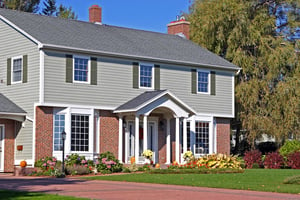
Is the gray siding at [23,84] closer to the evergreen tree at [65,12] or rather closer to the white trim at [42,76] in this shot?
the white trim at [42,76]

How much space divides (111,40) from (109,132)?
540 centimetres

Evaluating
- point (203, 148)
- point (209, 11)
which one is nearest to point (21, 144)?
point (203, 148)

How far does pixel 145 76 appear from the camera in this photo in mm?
33812

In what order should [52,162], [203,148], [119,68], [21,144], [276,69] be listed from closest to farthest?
[52,162] < [21,144] < [119,68] < [203,148] < [276,69]

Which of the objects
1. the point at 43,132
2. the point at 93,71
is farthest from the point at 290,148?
the point at 43,132

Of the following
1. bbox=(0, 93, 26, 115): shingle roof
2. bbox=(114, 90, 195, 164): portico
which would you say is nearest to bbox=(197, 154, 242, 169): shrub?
bbox=(114, 90, 195, 164): portico

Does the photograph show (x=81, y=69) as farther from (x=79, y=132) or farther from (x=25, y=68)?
(x=79, y=132)

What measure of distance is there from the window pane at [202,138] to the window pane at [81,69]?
813 centimetres

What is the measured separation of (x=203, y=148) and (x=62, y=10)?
30.2m

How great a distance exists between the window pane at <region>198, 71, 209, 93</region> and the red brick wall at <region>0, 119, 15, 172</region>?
1134 centimetres

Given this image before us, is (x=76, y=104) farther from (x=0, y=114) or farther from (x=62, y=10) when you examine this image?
(x=62, y=10)

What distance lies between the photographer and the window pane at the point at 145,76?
110ft

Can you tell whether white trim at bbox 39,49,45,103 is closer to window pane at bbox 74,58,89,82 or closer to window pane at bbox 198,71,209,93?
window pane at bbox 74,58,89,82

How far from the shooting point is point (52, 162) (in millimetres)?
28578
